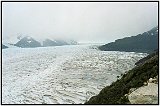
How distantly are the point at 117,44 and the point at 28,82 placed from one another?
90.2 meters

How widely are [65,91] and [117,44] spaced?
9699 centimetres

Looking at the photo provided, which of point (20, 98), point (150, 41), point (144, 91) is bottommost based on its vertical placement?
point (20, 98)

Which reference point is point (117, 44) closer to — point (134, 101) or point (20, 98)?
point (20, 98)

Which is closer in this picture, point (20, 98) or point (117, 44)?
point (20, 98)

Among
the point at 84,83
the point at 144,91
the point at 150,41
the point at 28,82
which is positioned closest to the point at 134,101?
the point at 144,91

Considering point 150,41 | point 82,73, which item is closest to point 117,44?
point 150,41

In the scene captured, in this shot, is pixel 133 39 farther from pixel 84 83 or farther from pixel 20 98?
pixel 20 98

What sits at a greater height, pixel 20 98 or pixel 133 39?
pixel 133 39

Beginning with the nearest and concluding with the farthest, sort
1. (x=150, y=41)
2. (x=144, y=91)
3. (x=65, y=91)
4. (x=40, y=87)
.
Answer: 1. (x=144, y=91)
2. (x=65, y=91)
3. (x=40, y=87)
4. (x=150, y=41)

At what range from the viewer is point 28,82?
47781 millimetres

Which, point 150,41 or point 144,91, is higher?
point 150,41

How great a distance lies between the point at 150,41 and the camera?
114 m

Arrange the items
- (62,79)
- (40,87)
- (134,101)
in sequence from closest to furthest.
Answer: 1. (134,101)
2. (40,87)
3. (62,79)

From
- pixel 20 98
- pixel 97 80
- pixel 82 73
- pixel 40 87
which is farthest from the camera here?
pixel 82 73
